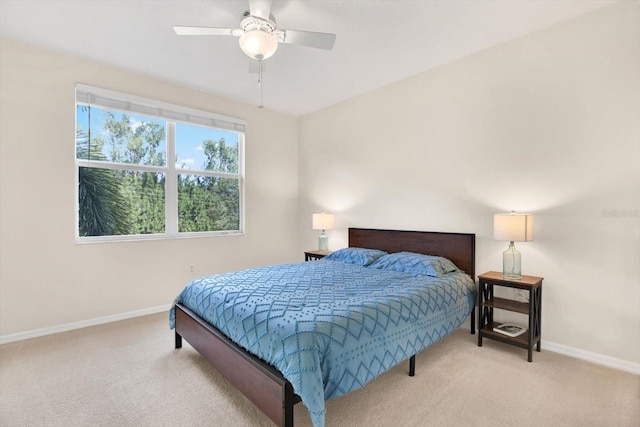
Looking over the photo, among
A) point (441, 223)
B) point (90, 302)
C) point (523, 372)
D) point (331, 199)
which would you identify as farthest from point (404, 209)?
point (90, 302)

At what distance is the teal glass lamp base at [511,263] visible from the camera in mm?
2779

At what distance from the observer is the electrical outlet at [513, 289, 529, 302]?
290 centimetres

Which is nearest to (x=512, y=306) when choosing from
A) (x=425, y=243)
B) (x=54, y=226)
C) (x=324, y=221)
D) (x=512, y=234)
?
(x=512, y=234)

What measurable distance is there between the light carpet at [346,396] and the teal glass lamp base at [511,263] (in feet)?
2.12

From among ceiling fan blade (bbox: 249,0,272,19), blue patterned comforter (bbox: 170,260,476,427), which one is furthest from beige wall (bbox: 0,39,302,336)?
ceiling fan blade (bbox: 249,0,272,19)

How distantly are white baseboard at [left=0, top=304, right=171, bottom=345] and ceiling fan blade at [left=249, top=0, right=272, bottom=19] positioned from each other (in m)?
3.40

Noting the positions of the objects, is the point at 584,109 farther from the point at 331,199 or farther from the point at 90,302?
the point at 90,302

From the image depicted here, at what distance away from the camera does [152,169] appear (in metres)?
3.88

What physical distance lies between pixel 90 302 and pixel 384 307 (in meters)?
3.21

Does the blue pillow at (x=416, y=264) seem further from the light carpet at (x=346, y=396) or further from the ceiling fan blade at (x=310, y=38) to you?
the ceiling fan blade at (x=310, y=38)

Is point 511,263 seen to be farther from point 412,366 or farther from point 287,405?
point 287,405

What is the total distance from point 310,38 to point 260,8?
0.41 metres

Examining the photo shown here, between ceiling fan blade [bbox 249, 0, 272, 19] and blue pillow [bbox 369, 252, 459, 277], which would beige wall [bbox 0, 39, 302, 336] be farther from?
blue pillow [bbox 369, 252, 459, 277]

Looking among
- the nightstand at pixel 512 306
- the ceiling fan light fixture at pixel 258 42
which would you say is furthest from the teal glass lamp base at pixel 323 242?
the ceiling fan light fixture at pixel 258 42
